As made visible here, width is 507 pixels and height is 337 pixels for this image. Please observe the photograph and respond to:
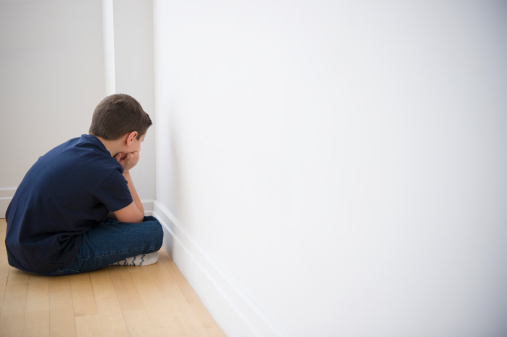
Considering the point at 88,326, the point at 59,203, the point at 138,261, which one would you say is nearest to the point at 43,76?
the point at 59,203

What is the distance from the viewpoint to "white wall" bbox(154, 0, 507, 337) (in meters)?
0.51

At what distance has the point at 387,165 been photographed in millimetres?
636

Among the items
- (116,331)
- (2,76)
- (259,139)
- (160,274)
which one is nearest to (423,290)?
(259,139)

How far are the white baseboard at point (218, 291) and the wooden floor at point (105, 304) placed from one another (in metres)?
0.03

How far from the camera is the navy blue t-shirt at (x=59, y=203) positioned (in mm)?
1554

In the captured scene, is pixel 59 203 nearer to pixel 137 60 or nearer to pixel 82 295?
pixel 82 295

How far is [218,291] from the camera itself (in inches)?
50.3

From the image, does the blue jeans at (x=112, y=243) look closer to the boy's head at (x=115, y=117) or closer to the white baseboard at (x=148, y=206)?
the boy's head at (x=115, y=117)

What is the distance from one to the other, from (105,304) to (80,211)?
0.38 metres

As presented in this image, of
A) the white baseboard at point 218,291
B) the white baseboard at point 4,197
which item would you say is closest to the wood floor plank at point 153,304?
the white baseboard at point 218,291

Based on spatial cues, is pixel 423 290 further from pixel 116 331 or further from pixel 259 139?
pixel 116 331

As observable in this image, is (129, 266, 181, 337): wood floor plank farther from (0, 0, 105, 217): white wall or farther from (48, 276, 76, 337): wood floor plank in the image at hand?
(0, 0, 105, 217): white wall

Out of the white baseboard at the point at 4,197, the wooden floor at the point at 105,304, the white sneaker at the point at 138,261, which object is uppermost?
the wooden floor at the point at 105,304

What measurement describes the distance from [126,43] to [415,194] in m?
1.89
